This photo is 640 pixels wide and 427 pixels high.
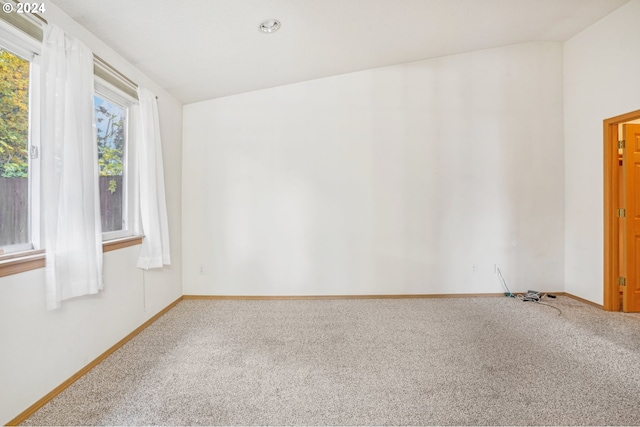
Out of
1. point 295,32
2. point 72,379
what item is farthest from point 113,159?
point 295,32


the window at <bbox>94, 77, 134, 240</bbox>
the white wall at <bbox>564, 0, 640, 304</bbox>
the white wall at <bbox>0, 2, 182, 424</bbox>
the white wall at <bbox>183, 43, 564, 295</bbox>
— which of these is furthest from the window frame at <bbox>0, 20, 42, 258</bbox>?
the white wall at <bbox>564, 0, 640, 304</bbox>

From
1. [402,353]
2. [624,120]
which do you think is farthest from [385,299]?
[624,120]

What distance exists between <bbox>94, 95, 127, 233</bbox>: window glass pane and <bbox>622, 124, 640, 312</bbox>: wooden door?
4950 mm

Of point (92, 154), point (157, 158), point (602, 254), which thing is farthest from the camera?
point (602, 254)

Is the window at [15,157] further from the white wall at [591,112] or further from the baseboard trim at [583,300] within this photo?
the baseboard trim at [583,300]

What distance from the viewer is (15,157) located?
1617mm

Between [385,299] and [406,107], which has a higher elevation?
[406,107]

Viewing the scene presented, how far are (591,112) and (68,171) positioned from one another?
4866mm

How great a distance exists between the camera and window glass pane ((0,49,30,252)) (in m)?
1.57

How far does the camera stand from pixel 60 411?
5.24 feet

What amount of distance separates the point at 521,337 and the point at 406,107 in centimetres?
269

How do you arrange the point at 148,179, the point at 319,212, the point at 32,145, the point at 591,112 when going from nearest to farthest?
the point at 32,145, the point at 148,179, the point at 591,112, the point at 319,212

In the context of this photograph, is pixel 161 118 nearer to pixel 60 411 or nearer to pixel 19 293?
pixel 19 293

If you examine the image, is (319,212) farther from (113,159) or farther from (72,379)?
(72,379)
